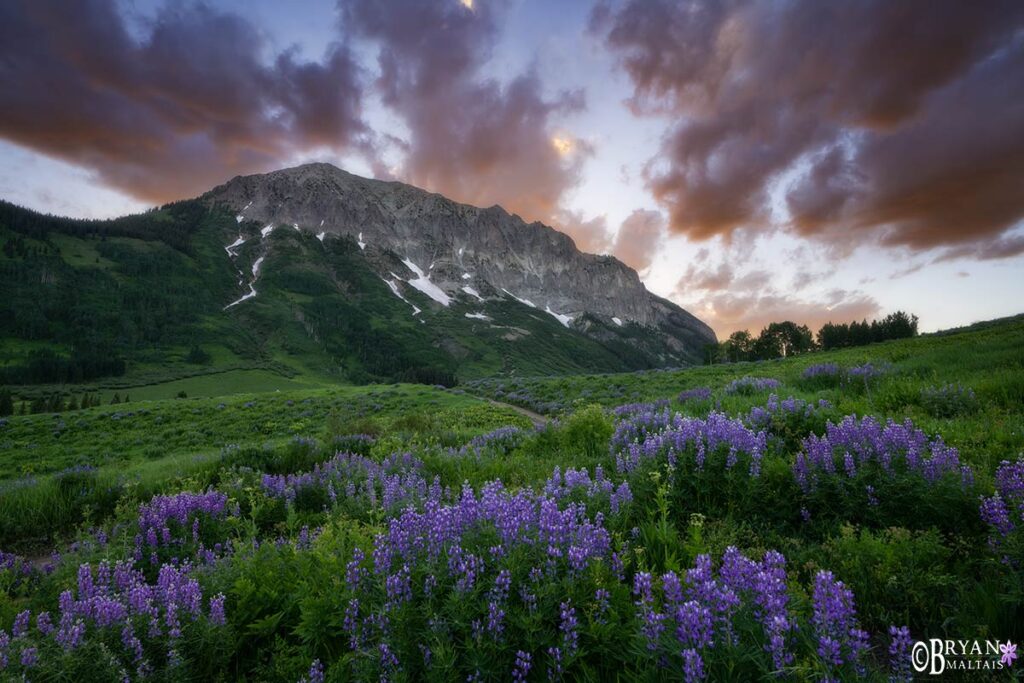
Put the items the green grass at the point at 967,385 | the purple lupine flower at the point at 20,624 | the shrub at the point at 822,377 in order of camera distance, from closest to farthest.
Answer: the purple lupine flower at the point at 20,624
the green grass at the point at 967,385
the shrub at the point at 822,377

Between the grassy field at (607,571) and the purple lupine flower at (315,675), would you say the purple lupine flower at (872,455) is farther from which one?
the purple lupine flower at (315,675)

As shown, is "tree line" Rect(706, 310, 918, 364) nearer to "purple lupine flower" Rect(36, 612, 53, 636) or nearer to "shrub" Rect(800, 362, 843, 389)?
"shrub" Rect(800, 362, 843, 389)

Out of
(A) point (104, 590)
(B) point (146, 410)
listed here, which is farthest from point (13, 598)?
(B) point (146, 410)

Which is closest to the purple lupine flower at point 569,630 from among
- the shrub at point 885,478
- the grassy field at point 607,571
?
the grassy field at point 607,571

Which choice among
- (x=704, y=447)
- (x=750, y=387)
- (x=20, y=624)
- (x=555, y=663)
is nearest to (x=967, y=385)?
(x=750, y=387)

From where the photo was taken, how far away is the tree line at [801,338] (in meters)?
90.2

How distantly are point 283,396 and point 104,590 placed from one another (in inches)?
1583

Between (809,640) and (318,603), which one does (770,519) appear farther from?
(318,603)

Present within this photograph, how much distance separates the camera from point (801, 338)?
352 ft

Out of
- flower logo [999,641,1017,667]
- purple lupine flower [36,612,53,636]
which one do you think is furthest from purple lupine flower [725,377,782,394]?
purple lupine flower [36,612,53,636]

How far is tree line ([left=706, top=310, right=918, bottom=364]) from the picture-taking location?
90188 millimetres

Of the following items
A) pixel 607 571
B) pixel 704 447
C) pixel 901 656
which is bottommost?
pixel 607 571

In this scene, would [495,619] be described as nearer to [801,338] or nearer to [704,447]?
[704,447]

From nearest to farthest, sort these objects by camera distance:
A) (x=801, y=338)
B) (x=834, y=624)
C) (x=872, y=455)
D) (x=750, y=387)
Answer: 1. (x=834, y=624)
2. (x=872, y=455)
3. (x=750, y=387)
4. (x=801, y=338)
